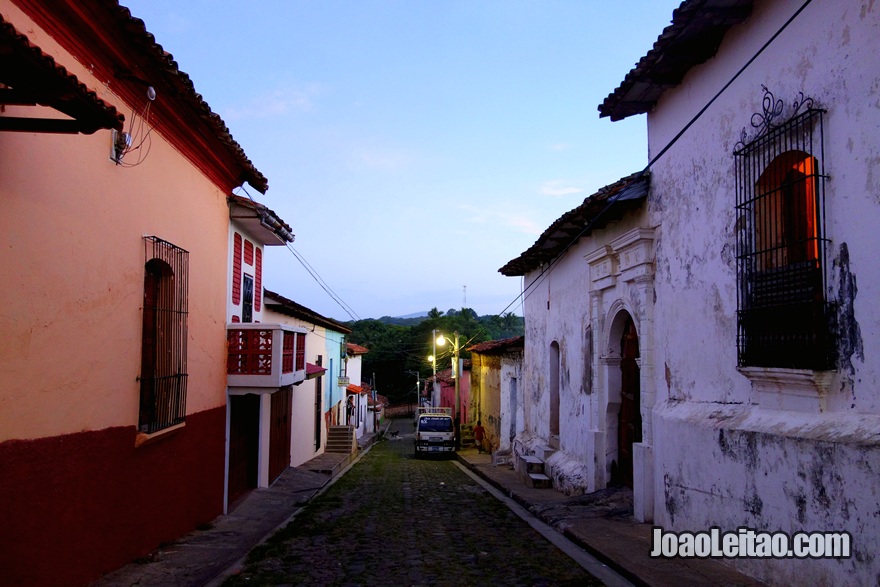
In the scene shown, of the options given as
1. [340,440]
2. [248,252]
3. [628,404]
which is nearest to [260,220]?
[248,252]

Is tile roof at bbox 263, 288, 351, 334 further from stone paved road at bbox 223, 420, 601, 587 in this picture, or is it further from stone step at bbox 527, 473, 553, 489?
stone step at bbox 527, 473, 553, 489

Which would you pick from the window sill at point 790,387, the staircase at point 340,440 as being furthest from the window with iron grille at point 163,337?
the staircase at point 340,440

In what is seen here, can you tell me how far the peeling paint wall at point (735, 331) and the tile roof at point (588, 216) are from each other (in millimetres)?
354

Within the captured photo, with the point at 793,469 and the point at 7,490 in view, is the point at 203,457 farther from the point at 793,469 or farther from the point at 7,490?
the point at 793,469

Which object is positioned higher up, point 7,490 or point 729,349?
point 729,349

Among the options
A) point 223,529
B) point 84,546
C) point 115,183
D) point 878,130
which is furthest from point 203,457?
point 878,130

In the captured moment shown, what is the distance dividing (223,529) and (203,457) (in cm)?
113

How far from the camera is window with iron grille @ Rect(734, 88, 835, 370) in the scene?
19.2 ft

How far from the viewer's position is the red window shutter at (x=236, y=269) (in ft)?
40.4

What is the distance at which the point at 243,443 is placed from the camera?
549 inches

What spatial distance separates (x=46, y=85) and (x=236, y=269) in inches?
311

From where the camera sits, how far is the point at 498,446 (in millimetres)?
24438

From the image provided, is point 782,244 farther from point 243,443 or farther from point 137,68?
point 243,443

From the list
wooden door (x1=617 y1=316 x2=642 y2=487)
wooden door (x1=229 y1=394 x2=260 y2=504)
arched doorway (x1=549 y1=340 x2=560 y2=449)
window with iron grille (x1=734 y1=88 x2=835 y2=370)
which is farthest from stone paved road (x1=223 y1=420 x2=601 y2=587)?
window with iron grille (x1=734 y1=88 x2=835 y2=370)
